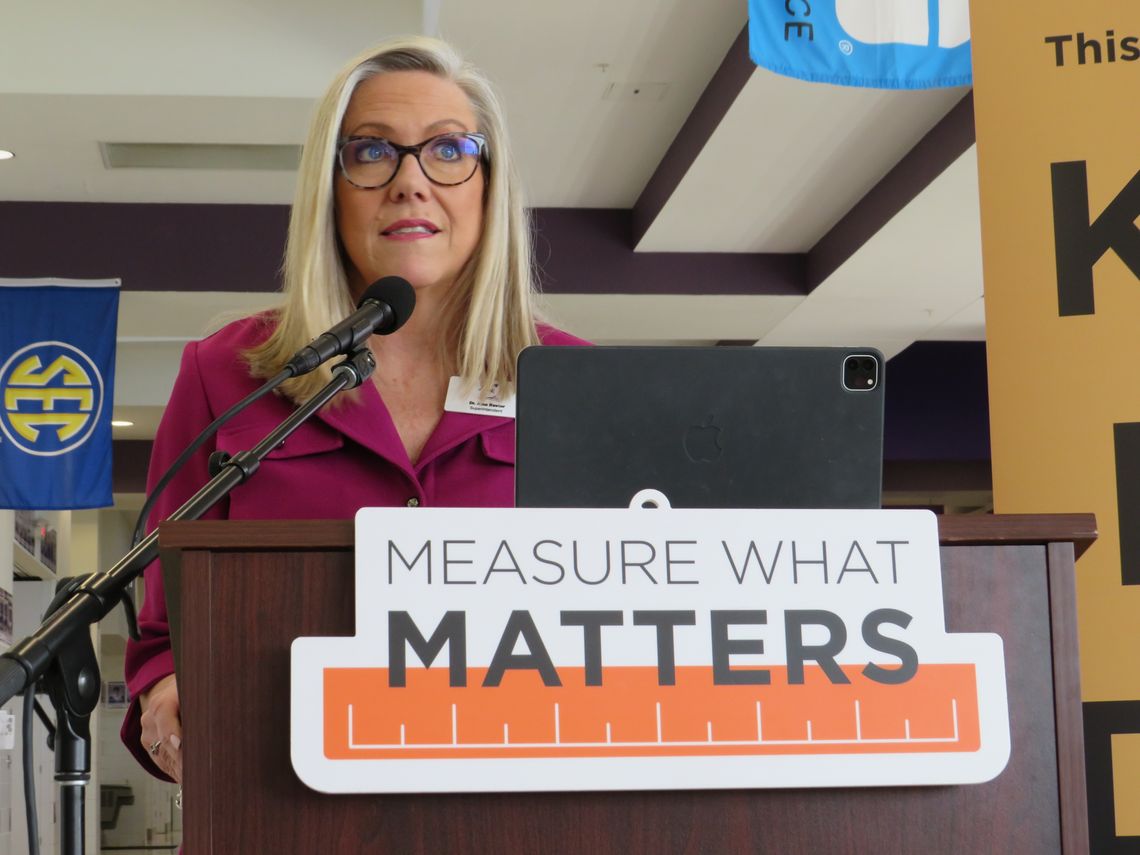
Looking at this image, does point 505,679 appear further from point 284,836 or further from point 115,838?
point 115,838

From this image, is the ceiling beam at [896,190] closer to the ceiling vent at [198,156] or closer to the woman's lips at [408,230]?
the ceiling vent at [198,156]

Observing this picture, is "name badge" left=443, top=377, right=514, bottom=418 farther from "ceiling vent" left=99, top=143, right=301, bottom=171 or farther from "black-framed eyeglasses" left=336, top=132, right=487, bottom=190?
"ceiling vent" left=99, top=143, right=301, bottom=171

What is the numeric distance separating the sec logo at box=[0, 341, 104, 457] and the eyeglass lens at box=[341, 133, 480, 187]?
5.55 m

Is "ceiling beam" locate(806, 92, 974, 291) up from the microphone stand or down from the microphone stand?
up

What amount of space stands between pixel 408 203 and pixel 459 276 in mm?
138

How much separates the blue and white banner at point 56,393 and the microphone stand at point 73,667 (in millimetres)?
6144

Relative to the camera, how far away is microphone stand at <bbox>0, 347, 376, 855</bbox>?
100 centimetres

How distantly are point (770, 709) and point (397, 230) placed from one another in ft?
3.25

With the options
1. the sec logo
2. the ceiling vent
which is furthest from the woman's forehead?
the sec logo

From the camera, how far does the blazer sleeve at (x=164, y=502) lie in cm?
150

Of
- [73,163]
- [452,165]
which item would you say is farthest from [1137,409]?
[73,163]

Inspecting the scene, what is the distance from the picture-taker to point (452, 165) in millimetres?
1817

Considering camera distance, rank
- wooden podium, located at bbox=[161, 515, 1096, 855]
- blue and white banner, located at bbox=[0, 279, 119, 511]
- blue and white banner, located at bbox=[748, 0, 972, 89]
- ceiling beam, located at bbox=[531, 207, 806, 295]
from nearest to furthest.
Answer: wooden podium, located at bbox=[161, 515, 1096, 855], blue and white banner, located at bbox=[748, 0, 972, 89], blue and white banner, located at bbox=[0, 279, 119, 511], ceiling beam, located at bbox=[531, 207, 806, 295]

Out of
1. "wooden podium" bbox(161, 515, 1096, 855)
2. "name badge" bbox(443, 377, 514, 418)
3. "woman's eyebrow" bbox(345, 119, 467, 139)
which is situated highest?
"woman's eyebrow" bbox(345, 119, 467, 139)
